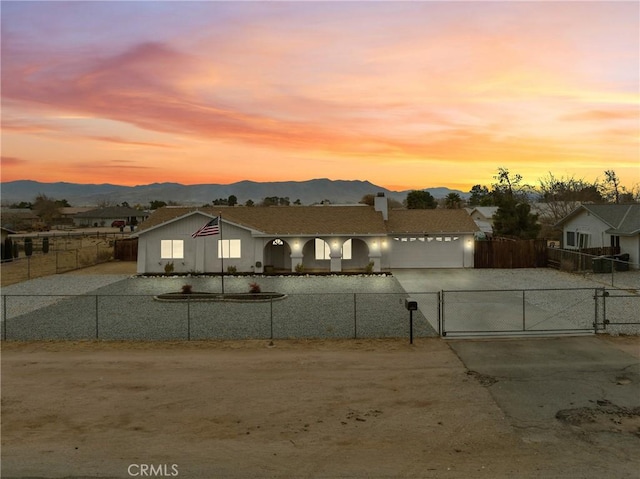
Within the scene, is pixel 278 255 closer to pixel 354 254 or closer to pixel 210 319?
pixel 354 254

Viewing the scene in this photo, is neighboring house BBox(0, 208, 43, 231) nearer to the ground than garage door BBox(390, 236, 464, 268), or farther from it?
farther from it

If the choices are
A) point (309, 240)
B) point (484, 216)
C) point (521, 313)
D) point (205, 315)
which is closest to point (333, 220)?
point (309, 240)

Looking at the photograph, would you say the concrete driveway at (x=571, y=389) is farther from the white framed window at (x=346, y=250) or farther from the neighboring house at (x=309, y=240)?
the white framed window at (x=346, y=250)

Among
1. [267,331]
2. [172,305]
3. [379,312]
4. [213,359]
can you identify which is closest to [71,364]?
[213,359]

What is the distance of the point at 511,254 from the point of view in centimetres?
3647

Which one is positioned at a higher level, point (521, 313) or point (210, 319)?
point (521, 313)

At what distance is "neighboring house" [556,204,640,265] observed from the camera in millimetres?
34344

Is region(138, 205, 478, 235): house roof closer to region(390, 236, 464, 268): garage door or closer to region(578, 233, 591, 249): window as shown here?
region(390, 236, 464, 268): garage door

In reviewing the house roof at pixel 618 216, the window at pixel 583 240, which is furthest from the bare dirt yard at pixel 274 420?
the window at pixel 583 240

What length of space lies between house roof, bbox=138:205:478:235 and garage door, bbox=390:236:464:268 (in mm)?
799

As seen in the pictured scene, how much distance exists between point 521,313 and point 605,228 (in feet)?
68.8

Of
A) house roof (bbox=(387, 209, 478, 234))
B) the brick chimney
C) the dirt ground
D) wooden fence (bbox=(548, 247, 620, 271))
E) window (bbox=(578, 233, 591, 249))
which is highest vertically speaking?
the brick chimney

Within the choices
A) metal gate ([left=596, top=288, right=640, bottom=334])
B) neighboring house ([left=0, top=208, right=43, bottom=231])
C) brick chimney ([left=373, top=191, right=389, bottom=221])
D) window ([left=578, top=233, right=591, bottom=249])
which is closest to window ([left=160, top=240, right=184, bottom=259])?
brick chimney ([left=373, top=191, right=389, bottom=221])

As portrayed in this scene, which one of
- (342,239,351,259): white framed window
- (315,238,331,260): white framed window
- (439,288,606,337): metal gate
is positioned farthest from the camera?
(342,239,351,259): white framed window
